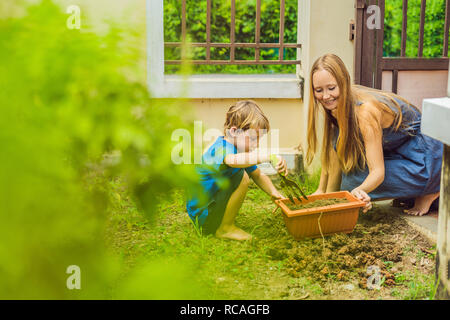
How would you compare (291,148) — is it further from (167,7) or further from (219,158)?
(167,7)

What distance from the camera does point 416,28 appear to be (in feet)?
26.1

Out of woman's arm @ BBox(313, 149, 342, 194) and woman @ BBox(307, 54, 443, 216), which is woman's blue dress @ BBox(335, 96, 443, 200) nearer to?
woman @ BBox(307, 54, 443, 216)

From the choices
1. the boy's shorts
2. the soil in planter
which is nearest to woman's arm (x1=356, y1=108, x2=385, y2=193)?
the soil in planter

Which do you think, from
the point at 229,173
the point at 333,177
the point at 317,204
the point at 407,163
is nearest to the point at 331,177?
the point at 333,177

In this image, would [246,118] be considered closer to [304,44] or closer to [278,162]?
[278,162]

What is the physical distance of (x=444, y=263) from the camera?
2.38 m

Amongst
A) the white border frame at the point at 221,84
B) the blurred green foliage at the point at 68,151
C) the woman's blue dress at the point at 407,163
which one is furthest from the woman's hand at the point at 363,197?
the blurred green foliage at the point at 68,151

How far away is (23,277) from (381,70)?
3.71m

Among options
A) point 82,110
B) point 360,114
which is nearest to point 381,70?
point 360,114

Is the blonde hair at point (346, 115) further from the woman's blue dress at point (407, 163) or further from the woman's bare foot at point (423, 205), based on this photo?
the woman's bare foot at point (423, 205)

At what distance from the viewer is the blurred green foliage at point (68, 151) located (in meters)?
0.93

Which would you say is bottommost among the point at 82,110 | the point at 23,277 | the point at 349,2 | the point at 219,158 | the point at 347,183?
the point at 347,183

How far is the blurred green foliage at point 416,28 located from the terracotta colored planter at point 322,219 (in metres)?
4.35

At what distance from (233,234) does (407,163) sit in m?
1.29
